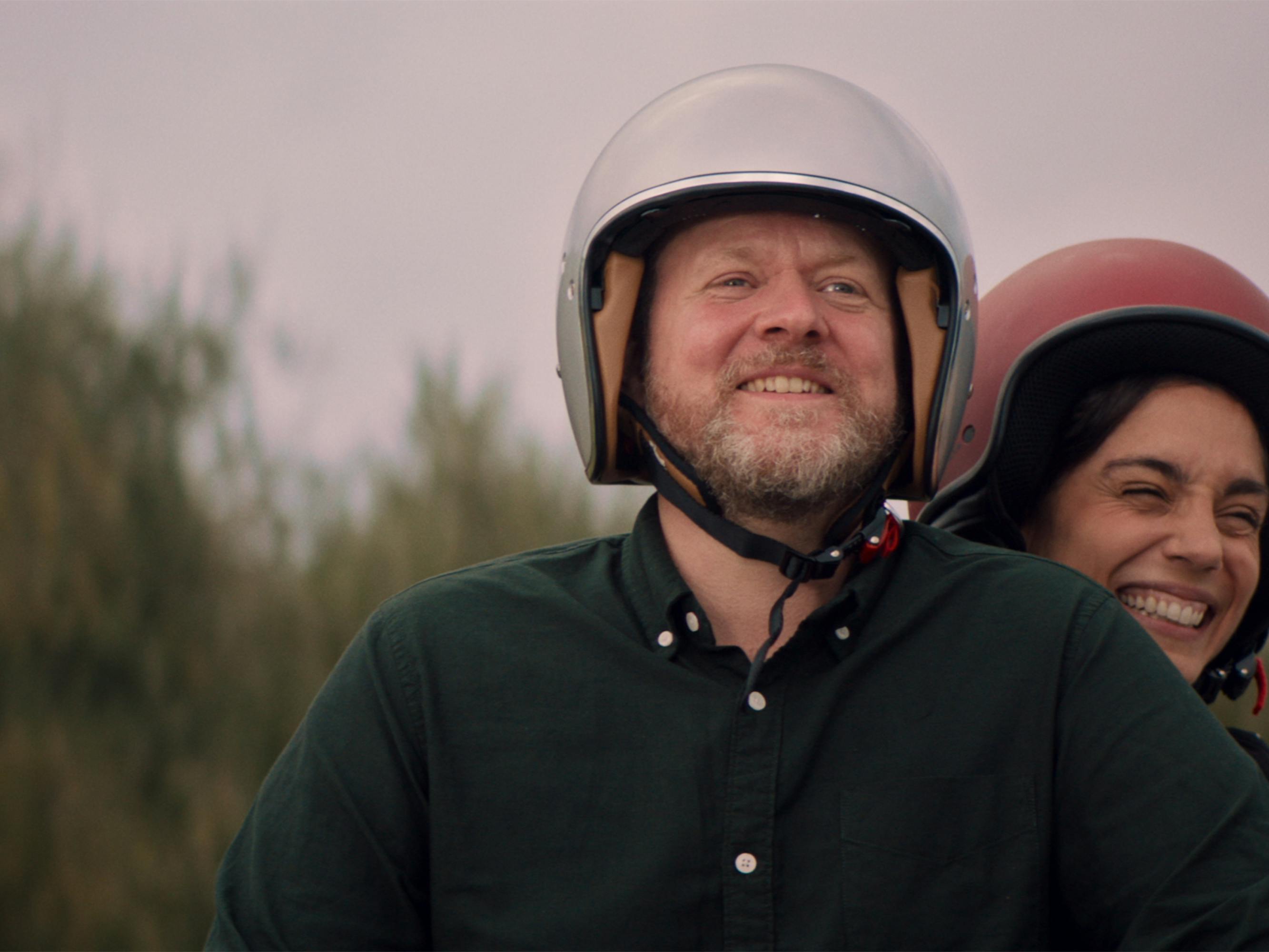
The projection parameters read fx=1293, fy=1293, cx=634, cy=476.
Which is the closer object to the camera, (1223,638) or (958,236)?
(958,236)

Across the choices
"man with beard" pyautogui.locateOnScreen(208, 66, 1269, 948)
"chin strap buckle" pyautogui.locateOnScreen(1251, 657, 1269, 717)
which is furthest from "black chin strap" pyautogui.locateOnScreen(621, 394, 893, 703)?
"chin strap buckle" pyautogui.locateOnScreen(1251, 657, 1269, 717)

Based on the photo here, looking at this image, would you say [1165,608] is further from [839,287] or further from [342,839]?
[342,839]

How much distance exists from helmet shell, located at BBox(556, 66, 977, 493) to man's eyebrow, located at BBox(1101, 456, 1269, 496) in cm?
59

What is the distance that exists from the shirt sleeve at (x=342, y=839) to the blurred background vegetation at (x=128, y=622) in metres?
4.04

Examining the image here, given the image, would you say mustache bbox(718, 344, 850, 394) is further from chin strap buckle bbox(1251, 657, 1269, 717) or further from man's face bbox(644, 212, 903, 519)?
chin strap buckle bbox(1251, 657, 1269, 717)

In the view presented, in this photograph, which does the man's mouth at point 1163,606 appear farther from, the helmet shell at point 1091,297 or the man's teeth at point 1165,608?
the helmet shell at point 1091,297

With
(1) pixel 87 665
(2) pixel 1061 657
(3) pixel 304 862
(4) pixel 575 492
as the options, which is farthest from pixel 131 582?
(2) pixel 1061 657

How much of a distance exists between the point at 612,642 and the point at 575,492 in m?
6.92

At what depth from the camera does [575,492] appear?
9008 mm

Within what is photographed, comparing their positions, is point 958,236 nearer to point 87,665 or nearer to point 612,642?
point 612,642

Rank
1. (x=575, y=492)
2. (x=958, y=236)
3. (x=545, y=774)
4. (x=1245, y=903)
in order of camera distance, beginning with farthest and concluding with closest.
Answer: (x=575, y=492) < (x=958, y=236) < (x=545, y=774) < (x=1245, y=903)

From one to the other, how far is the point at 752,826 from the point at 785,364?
83 cm

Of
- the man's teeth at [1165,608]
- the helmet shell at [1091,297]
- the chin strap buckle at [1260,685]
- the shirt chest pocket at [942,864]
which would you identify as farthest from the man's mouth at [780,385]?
the chin strap buckle at [1260,685]

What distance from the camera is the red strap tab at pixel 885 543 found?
7.37ft
